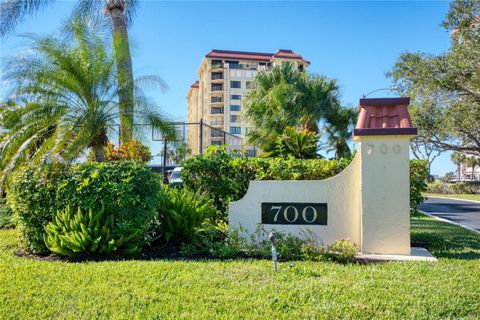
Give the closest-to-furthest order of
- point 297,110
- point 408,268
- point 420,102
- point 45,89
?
point 408,268 → point 45,89 → point 297,110 → point 420,102

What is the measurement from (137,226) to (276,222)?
7.62 ft

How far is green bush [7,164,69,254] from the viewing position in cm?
664

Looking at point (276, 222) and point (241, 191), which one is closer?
point (276, 222)

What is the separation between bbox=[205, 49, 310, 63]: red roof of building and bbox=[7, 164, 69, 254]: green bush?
61586 mm

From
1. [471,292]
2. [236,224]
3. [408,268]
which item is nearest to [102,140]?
[236,224]

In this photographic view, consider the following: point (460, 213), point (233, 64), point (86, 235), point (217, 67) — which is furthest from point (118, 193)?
point (233, 64)

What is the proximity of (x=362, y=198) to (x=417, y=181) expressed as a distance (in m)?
2.67

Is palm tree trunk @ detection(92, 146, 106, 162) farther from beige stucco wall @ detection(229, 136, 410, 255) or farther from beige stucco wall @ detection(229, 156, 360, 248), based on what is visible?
beige stucco wall @ detection(229, 136, 410, 255)

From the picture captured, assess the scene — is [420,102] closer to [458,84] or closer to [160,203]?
[458,84]

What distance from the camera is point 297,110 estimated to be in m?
18.0

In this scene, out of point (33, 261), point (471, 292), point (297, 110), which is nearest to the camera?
point (471, 292)

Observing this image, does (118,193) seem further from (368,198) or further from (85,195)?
(368,198)

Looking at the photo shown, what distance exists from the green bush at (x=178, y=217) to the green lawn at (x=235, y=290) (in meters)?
1.25

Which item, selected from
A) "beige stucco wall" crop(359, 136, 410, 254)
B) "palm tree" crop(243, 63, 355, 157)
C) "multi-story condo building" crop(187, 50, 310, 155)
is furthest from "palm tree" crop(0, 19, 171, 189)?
"multi-story condo building" crop(187, 50, 310, 155)
